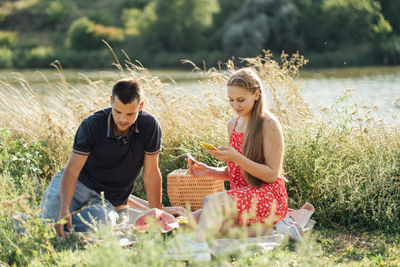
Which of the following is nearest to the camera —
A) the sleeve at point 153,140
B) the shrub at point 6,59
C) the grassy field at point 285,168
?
the grassy field at point 285,168

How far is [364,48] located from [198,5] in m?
19.6

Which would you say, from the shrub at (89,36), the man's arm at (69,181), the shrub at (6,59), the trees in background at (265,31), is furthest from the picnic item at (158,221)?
the shrub at (89,36)

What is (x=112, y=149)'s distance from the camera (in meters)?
3.78

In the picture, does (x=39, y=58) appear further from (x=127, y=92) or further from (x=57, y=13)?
(x=127, y=92)

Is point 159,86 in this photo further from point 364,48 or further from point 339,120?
point 364,48

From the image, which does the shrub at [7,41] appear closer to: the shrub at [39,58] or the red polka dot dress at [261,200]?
the shrub at [39,58]

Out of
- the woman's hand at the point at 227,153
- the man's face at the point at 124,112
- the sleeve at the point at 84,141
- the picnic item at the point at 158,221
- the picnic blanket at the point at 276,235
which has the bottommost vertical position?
the picnic blanket at the point at 276,235

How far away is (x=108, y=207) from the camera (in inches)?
152

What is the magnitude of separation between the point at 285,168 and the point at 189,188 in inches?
37.1

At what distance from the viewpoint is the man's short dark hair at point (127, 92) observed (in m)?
3.46

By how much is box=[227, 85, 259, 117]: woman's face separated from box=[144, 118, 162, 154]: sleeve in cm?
64

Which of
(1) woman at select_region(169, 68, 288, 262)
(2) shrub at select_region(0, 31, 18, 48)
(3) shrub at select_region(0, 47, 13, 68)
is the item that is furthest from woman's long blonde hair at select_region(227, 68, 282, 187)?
(2) shrub at select_region(0, 31, 18, 48)

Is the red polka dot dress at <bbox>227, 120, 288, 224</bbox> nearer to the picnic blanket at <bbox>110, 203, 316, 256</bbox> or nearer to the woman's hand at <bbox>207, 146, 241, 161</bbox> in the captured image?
the picnic blanket at <bbox>110, 203, 316, 256</bbox>

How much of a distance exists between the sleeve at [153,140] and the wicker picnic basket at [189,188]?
0.88 metres
